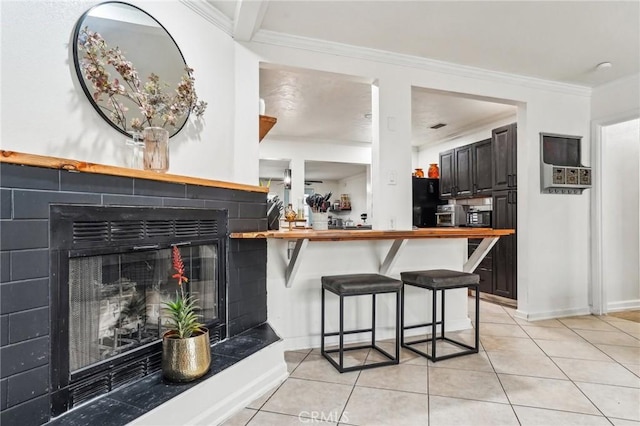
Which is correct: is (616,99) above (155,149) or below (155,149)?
above

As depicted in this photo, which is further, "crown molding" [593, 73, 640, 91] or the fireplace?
"crown molding" [593, 73, 640, 91]

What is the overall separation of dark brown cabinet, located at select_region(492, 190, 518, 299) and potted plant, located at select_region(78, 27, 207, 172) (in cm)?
367

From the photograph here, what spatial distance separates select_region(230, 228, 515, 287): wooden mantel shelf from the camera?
7.29ft

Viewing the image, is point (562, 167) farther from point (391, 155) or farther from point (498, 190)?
point (391, 155)

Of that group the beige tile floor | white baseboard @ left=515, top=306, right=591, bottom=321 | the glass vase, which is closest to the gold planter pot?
the beige tile floor

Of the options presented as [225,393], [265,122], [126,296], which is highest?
[265,122]

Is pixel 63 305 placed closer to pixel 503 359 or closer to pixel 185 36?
pixel 185 36

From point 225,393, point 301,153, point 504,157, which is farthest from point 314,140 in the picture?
point 225,393

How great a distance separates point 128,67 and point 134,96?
5.4 inches

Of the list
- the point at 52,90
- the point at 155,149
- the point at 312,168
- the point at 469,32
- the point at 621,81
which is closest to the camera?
the point at 52,90

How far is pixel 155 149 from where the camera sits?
1826 millimetres

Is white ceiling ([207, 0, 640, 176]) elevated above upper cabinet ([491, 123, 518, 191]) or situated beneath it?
elevated above

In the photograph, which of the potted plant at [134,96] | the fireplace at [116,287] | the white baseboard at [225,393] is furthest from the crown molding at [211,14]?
the white baseboard at [225,393]

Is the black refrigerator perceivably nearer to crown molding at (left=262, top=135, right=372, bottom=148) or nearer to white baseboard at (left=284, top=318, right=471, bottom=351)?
crown molding at (left=262, top=135, right=372, bottom=148)
